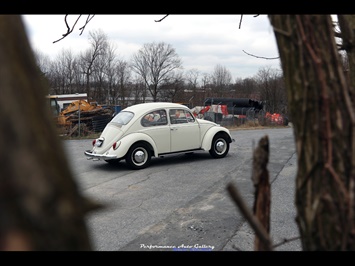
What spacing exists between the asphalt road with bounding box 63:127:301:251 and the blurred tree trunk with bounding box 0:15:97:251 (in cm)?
16

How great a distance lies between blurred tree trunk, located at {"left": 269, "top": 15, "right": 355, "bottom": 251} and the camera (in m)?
1.08

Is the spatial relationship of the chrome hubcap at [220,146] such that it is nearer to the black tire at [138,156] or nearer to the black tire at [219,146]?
the black tire at [219,146]

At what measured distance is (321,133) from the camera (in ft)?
3.61

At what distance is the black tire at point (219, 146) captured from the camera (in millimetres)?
10938

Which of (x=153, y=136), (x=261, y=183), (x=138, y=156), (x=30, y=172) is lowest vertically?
(x=138, y=156)

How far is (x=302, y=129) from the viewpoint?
45.0 inches

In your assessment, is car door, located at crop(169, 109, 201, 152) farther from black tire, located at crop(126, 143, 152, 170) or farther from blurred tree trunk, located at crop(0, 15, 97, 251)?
blurred tree trunk, located at crop(0, 15, 97, 251)

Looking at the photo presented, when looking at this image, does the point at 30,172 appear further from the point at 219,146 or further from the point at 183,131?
the point at 219,146

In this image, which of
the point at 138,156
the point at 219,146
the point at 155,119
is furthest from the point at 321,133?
the point at 219,146

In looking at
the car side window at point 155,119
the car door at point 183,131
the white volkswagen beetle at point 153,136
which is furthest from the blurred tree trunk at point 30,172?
the car door at point 183,131

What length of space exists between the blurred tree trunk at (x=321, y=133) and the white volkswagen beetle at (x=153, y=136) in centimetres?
835

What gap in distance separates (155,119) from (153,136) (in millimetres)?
629

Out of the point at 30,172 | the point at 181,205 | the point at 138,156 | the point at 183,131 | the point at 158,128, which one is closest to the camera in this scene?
the point at 30,172
